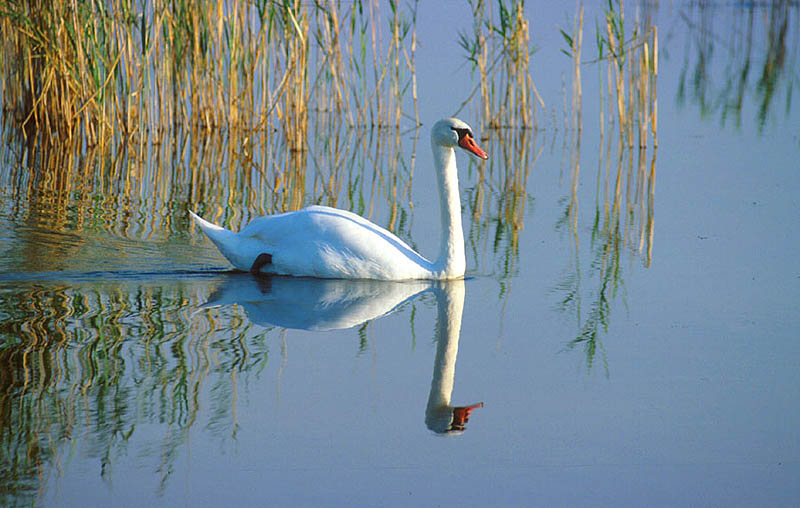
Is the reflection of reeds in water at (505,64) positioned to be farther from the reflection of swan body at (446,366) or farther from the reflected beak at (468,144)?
the reflection of swan body at (446,366)

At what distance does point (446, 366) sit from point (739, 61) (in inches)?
604

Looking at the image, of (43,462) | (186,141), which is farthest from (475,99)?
(43,462)

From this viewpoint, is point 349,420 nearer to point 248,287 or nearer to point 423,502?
point 423,502

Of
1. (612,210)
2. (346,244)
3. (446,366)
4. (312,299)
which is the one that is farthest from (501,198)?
(446,366)

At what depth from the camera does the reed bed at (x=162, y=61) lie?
11.6 m

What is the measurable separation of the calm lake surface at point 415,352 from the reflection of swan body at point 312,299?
0.02 metres

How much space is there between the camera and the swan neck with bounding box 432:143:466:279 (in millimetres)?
7109

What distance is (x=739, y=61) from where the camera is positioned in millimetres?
19266

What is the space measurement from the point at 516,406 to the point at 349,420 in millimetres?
696

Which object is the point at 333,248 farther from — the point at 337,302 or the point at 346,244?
the point at 337,302

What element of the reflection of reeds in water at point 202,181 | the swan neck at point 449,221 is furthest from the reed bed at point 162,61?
the swan neck at point 449,221

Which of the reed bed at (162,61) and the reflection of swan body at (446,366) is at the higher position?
the reed bed at (162,61)

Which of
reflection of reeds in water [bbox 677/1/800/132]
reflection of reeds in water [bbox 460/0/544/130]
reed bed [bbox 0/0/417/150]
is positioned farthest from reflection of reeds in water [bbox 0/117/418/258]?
reflection of reeds in water [bbox 677/1/800/132]

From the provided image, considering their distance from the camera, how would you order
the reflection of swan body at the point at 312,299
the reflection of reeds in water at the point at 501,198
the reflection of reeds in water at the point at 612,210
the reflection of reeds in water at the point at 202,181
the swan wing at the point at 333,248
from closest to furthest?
the reflection of swan body at the point at 312,299, the reflection of reeds in water at the point at 612,210, the swan wing at the point at 333,248, the reflection of reeds in water at the point at 501,198, the reflection of reeds in water at the point at 202,181
